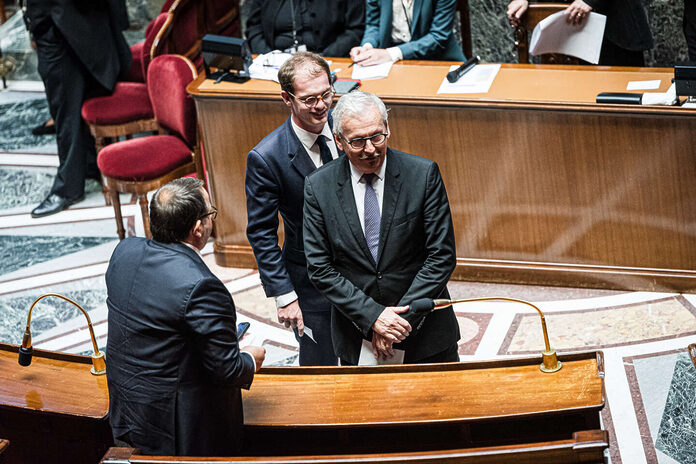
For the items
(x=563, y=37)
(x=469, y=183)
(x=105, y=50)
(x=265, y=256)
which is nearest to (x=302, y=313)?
(x=265, y=256)

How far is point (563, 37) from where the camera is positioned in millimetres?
4906

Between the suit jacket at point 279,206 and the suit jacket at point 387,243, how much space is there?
27 cm

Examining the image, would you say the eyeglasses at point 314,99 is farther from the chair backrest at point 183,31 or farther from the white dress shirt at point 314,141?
the chair backrest at point 183,31

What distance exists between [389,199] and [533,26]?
271 cm

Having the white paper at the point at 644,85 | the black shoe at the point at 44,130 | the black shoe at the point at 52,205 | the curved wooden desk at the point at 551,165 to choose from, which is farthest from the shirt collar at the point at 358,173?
the black shoe at the point at 44,130

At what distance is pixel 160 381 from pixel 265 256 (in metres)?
0.91

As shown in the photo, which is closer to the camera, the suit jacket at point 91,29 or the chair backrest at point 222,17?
the suit jacket at point 91,29

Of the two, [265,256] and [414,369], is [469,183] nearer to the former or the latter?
[265,256]

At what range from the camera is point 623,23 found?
4.79 metres

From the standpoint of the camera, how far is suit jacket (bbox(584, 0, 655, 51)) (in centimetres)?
474

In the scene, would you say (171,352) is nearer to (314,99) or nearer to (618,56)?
(314,99)

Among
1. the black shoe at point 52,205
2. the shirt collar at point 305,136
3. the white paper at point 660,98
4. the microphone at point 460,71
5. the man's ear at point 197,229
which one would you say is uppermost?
the man's ear at point 197,229

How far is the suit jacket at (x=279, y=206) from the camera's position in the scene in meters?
3.20

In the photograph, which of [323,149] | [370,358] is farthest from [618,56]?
[370,358]
